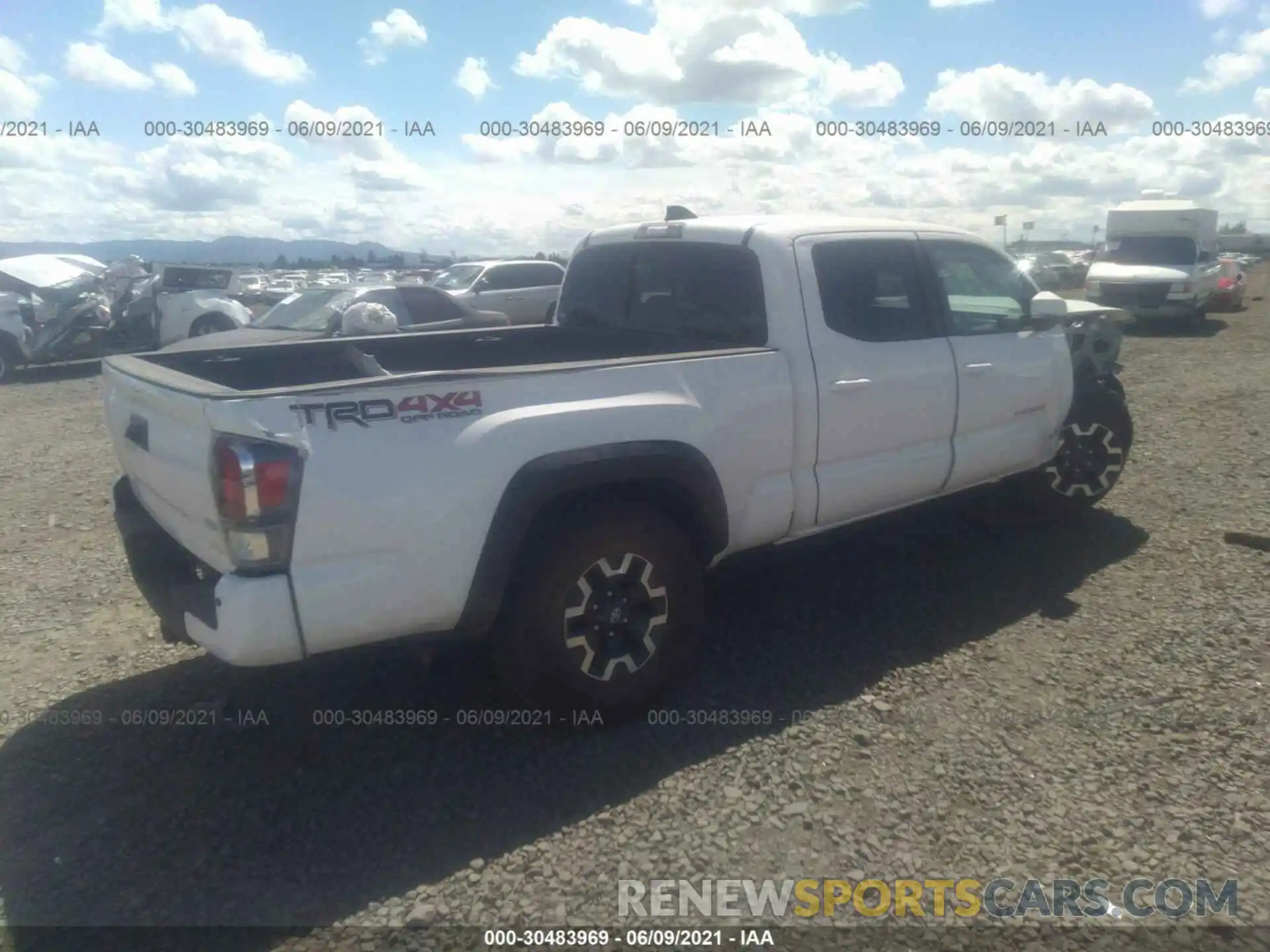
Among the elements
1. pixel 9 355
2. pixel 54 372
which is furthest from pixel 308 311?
pixel 54 372

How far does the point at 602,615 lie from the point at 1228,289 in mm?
22345

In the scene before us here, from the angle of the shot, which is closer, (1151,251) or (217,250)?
(1151,251)

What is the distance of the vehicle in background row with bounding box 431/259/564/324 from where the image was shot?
17781 mm

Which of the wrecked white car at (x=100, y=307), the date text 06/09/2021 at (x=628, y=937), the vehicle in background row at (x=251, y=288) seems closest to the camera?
the date text 06/09/2021 at (x=628, y=937)

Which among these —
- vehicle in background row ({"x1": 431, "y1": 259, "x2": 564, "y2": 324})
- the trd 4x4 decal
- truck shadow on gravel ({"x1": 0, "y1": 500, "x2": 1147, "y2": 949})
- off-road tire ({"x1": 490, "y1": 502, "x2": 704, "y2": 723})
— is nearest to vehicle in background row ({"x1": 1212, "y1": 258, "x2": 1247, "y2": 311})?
vehicle in background row ({"x1": 431, "y1": 259, "x2": 564, "y2": 324})

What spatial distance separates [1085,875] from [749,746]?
1204 millimetres

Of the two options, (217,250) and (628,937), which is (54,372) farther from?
(217,250)

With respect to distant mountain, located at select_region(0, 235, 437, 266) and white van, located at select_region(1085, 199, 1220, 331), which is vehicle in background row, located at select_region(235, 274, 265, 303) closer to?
distant mountain, located at select_region(0, 235, 437, 266)

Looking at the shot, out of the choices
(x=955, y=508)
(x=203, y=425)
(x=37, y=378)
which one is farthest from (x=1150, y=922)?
(x=37, y=378)

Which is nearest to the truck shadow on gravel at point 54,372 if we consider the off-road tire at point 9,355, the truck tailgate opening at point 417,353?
the off-road tire at point 9,355

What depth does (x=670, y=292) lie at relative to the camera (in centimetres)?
484

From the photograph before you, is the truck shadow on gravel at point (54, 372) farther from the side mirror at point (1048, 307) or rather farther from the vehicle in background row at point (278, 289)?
the side mirror at point (1048, 307)

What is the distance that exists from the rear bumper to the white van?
1763cm

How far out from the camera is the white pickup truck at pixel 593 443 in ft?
9.84
